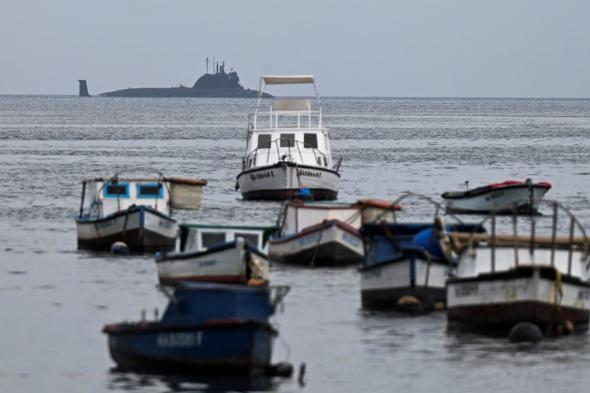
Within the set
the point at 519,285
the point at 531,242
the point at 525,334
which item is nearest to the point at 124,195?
the point at 531,242

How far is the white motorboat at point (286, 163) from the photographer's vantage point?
58312mm

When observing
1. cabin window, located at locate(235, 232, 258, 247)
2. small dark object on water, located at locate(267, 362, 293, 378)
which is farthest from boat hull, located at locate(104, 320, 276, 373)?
cabin window, located at locate(235, 232, 258, 247)

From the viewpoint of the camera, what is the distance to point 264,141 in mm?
61000

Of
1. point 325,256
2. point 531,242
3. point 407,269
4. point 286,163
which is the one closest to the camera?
point 531,242

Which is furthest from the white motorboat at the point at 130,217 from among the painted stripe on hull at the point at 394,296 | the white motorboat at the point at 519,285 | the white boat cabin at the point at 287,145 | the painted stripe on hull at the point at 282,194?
the white boat cabin at the point at 287,145

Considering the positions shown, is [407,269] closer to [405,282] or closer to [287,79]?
[405,282]

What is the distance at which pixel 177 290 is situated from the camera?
→ 75.8 ft

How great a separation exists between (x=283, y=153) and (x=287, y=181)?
7.04 feet

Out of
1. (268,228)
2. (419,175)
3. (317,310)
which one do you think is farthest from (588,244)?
(419,175)

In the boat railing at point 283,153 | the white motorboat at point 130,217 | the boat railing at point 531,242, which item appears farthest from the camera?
the boat railing at point 283,153

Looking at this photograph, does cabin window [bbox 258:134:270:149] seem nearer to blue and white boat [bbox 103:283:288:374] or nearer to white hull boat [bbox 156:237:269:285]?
white hull boat [bbox 156:237:269:285]

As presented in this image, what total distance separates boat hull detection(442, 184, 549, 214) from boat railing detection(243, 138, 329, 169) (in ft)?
24.4

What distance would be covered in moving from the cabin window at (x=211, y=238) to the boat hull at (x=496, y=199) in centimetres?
2096

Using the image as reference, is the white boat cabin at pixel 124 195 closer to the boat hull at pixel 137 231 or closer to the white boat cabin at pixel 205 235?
the boat hull at pixel 137 231
